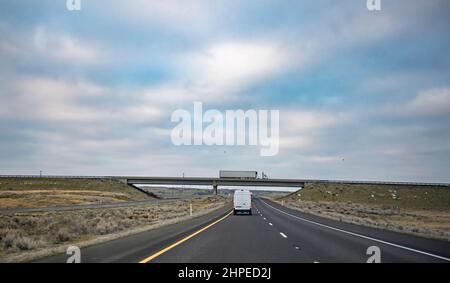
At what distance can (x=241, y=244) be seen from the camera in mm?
15492

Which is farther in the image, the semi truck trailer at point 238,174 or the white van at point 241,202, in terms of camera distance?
the semi truck trailer at point 238,174

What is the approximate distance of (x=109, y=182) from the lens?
420 ft

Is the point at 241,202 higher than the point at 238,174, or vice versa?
the point at 238,174

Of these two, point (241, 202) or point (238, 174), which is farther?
point (238, 174)

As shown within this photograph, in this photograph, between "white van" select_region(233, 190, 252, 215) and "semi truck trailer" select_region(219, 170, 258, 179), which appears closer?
"white van" select_region(233, 190, 252, 215)

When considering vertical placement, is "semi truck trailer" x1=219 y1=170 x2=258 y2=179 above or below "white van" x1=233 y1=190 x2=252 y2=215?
above

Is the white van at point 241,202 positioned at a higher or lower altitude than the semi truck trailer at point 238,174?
lower
